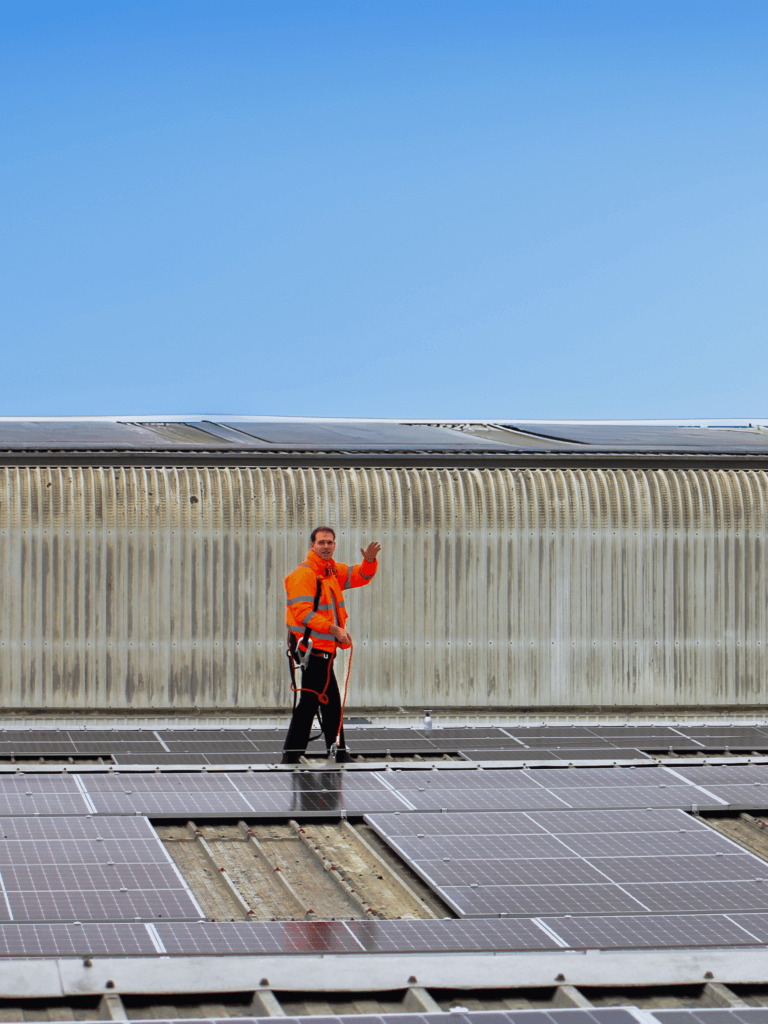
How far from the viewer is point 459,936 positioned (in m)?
8.45

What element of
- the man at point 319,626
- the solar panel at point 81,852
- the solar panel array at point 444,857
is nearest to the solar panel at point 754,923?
the solar panel array at point 444,857

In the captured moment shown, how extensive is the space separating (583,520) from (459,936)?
10.2 m

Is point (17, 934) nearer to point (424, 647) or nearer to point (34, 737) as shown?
point (34, 737)

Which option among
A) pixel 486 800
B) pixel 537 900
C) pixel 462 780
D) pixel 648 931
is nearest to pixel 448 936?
pixel 537 900

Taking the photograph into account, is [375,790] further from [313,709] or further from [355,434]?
[355,434]

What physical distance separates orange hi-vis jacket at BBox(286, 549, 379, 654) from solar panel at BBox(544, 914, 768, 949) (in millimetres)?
4619

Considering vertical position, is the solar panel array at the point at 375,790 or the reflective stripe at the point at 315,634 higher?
the reflective stripe at the point at 315,634

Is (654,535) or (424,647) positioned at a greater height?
(654,535)

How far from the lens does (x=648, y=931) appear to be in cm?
863

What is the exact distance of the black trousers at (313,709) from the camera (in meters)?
13.2

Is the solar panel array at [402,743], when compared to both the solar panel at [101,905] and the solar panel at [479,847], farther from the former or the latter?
the solar panel at [101,905]

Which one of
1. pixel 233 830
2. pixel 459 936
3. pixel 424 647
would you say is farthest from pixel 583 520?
pixel 459 936

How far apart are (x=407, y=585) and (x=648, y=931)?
30.8 ft

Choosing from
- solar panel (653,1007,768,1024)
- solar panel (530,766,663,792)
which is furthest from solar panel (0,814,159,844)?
solar panel (653,1007,768,1024)
